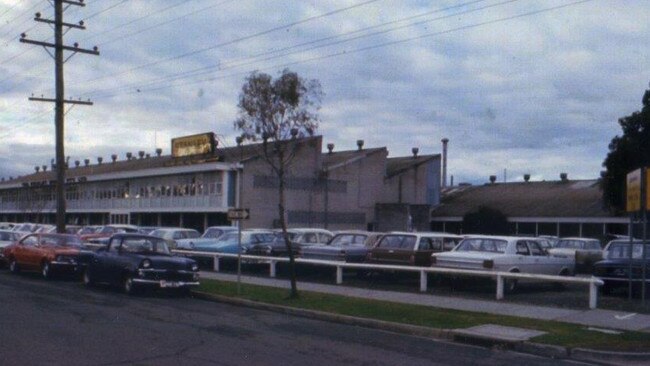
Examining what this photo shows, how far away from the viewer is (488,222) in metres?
58.3

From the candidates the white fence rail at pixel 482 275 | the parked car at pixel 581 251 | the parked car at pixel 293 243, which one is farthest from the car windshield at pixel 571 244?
the white fence rail at pixel 482 275

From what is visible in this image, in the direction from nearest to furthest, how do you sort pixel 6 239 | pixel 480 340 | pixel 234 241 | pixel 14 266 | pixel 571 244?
1. pixel 480 340
2. pixel 14 266
3. pixel 234 241
4. pixel 6 239
5. pixel 571 244

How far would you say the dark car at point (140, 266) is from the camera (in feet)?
70.9

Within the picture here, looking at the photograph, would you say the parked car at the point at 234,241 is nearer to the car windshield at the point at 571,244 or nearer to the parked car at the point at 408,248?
the parked car at the point at 408,248

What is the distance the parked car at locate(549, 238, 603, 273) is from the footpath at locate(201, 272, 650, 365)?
1256 cm

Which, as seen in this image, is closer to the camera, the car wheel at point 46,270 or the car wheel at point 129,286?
the car wheel at point 129,286

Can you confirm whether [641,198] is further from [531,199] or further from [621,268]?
[531,199]

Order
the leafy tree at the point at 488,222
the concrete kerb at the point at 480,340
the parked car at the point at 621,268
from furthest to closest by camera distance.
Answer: the leafy tree at the point at 488,222 < the parked car at the point at 621,268 < the concrete kerb at the point at 480,340

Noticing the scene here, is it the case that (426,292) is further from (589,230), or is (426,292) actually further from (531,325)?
(589,230)

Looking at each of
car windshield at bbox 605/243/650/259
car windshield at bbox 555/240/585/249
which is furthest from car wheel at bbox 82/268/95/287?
car windshield at bbox 555/240/585/249

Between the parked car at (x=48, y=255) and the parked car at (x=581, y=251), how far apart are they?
17.9m

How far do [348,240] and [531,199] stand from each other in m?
37.1

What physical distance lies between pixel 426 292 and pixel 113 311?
8484mm

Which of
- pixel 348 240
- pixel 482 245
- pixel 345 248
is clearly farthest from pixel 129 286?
pixel 482 245
